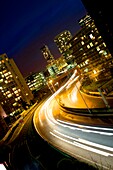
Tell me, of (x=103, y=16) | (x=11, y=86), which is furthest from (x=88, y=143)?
(x=11, y=86)

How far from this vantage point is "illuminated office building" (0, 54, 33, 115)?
159m

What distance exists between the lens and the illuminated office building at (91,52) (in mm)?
159125

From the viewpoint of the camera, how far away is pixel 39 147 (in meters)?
43.4

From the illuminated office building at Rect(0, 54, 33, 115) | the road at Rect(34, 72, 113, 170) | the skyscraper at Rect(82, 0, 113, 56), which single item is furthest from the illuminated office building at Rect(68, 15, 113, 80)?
the skyscraper at Rect(82, 0, 113, 56)

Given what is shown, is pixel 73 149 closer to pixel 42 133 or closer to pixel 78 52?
pixel 42 133

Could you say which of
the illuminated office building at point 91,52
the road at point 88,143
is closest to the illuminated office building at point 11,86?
the illuminated office building at point 91,52

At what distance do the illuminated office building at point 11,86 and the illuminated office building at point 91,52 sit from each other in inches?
1772

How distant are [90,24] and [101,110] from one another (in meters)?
134

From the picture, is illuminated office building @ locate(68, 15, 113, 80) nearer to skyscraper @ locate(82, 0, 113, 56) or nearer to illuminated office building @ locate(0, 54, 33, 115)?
illuminated office building @ locate(0, 54, 33, 115)

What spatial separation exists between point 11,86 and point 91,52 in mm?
57751

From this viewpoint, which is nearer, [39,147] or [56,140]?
[56,140]

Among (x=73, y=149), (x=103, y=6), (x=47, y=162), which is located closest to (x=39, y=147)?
(x=47, y=162)

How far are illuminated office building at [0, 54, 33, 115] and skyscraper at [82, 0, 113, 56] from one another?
129 meters

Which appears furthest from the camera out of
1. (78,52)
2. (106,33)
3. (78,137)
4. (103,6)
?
(78,52)
